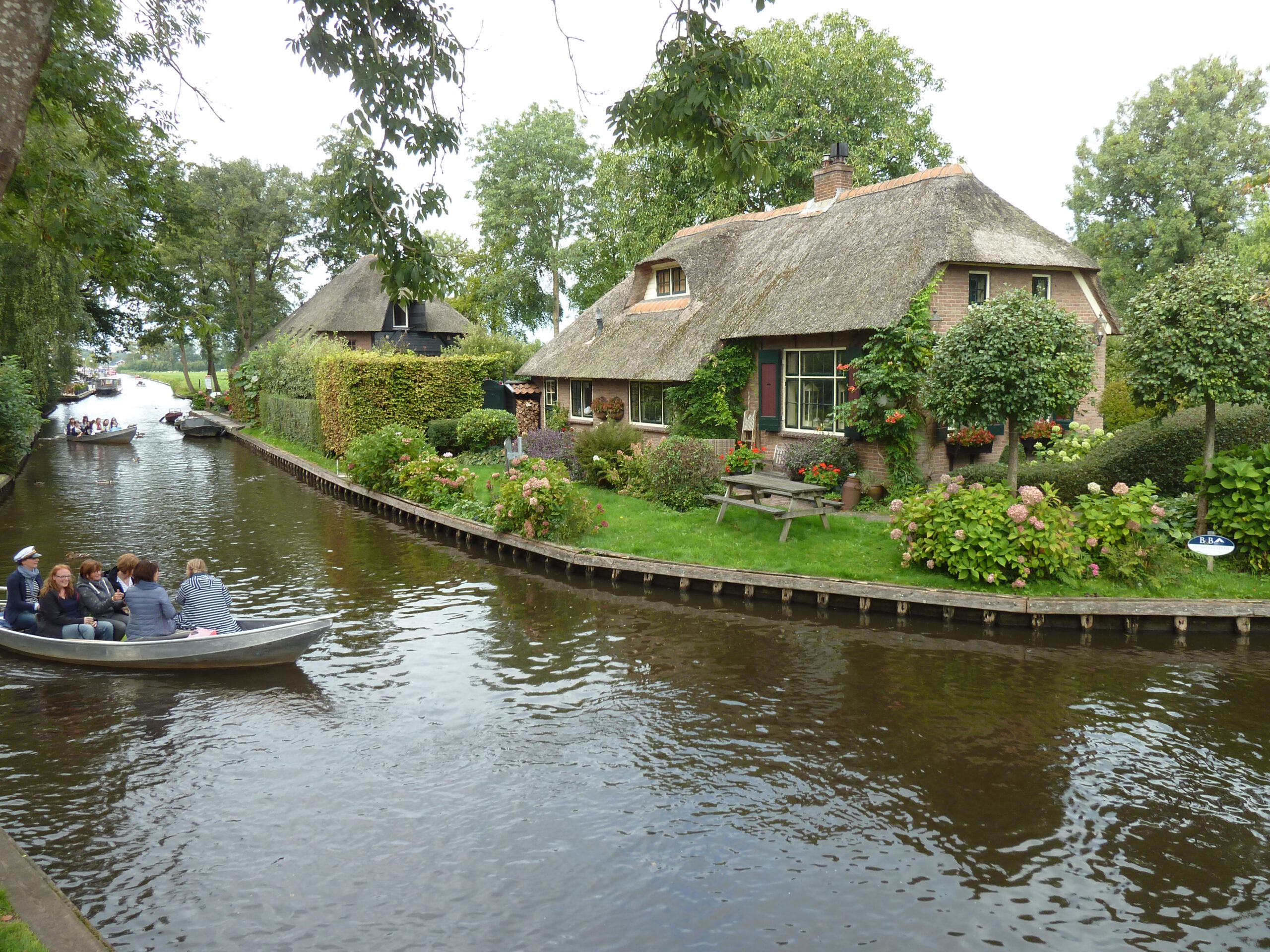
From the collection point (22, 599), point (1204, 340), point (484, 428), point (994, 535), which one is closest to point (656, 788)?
point (994, 535)

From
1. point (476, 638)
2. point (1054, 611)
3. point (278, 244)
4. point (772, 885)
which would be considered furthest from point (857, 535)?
point (278, 244)

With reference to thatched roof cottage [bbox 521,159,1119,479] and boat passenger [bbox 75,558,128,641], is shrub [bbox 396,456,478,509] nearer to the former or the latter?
thatched roof cottage [bbox 521,159,1119,479]

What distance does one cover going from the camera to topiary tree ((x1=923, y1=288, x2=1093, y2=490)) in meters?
13.8

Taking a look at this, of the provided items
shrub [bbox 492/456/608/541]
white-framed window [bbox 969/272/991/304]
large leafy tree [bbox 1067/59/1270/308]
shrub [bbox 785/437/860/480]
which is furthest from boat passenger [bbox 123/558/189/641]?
large leafy tree [bbox 1067/59/1270/308]

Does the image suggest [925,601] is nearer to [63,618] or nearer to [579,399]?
[63,618]

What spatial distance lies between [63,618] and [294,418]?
27.1 meters

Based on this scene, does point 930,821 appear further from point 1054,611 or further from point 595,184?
point 595,184

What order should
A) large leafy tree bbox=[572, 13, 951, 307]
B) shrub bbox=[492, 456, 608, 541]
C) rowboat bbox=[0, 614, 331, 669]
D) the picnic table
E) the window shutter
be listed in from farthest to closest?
large leafy tree bbox=[572, 13, 951, 307] → the window shutter → shrub bbox=[492, 456, 608, 541] → the picnic table → rowboat bbox=[0, 614, 331, 669]

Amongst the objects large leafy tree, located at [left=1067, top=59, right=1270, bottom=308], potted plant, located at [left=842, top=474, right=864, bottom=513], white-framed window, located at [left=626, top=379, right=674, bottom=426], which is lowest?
potted plant, located at [left=842, top=474, right=864, bottom=513]

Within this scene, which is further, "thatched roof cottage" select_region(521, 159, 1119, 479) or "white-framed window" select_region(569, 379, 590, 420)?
"white-framed window" select_region(569, 379, 590, 420)

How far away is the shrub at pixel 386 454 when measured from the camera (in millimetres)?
24484

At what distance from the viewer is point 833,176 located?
2394cm

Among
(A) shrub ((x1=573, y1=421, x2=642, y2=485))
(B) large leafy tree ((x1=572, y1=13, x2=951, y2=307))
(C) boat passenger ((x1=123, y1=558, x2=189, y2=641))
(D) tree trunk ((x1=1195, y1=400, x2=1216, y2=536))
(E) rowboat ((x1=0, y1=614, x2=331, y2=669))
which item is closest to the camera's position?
(E) rowboat ((x1=0, y1=614, x2=331, y2=669))

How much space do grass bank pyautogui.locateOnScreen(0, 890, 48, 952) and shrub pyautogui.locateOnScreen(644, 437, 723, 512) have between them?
14.4 metres
